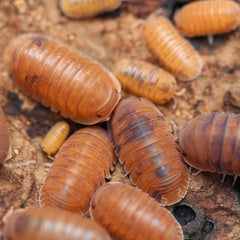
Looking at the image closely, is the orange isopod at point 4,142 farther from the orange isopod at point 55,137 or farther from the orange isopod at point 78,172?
the orange isopod at point 78,172

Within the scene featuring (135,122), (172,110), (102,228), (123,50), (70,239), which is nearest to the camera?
(70,239)

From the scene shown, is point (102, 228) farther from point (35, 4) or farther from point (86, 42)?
point (35, 4)

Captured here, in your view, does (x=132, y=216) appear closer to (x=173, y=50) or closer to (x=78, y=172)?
(x=78, y=172)

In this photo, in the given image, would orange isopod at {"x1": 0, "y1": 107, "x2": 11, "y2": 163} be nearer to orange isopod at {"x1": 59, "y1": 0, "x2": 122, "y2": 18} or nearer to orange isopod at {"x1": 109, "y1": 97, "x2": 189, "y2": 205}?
orange isopod at {"x1": 109, "y1": 97, "x2": 189, "y2": 205}

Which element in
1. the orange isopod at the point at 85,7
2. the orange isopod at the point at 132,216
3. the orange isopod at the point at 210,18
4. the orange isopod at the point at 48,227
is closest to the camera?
the orange isopod at the point at 48,227

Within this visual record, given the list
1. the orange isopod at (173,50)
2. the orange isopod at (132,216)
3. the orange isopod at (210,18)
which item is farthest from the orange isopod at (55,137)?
the orange isopod at (210,18)

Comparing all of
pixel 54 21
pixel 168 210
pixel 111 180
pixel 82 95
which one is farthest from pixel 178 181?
pixel 54 21
